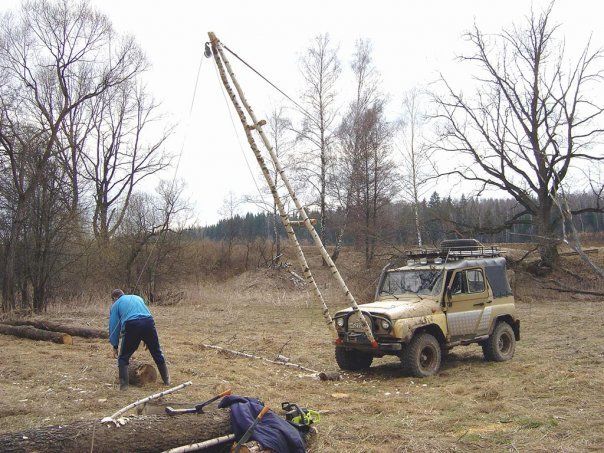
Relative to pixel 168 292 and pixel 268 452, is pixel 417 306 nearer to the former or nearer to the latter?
pixel 268 452

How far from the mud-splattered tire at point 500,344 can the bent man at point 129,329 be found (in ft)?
22.1

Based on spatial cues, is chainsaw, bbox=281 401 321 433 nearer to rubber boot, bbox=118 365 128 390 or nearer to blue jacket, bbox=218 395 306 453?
blue jacket, bbox=218 395 306 453

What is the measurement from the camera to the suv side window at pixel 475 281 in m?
11.1

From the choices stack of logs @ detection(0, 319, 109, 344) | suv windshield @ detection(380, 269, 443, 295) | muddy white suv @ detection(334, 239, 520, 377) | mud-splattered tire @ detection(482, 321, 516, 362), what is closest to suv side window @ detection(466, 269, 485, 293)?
muddy white suv @ detection(334, 239, 520, 377)

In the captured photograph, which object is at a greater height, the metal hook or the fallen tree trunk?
the metal hook

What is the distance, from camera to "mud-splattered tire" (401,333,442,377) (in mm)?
9695

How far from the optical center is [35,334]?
14.0 meters

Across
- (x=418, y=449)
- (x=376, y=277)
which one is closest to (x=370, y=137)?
(x=376, y=277)

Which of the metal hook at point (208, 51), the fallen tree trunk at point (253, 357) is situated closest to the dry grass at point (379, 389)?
the fallen tree trunk at point (253, 357)

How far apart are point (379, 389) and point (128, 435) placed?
526cm

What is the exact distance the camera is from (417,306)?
33.2ft

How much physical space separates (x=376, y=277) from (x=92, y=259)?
12.8m

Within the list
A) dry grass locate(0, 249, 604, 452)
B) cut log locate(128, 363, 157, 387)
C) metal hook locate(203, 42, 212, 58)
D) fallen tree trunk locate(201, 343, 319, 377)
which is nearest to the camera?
dry grass locate(0, 249, 604, 452)

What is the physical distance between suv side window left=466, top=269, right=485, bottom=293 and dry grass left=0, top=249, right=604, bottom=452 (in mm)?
1545
